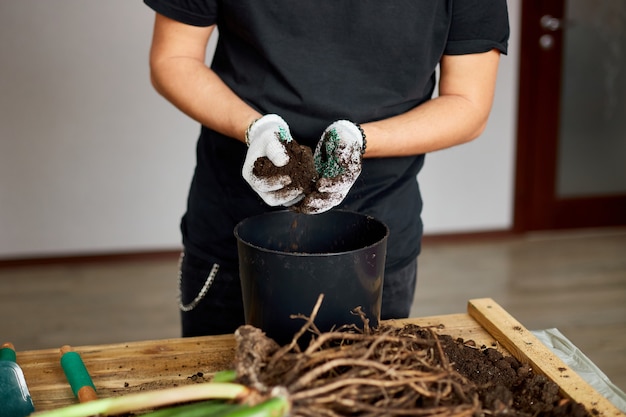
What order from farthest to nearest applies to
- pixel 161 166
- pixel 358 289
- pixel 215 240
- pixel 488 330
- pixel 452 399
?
1. pixel 161 166
2. pixel 215 240
3. pixel 488 330
4. pixel 358 289
5. pixel 452 399

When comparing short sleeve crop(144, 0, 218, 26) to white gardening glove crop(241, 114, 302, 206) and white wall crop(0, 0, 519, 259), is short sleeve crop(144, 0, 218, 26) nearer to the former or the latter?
white gardening glove crop(241, 114, 302, 206)

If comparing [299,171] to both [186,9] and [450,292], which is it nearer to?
[186,9]

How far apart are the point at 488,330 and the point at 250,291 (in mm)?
388

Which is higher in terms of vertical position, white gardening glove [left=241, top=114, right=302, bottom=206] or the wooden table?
white gardening glove [left=241, top=114, right=302, bottom=206]

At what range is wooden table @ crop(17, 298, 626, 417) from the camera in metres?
0.93

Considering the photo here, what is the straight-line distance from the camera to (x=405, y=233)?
1357 mm

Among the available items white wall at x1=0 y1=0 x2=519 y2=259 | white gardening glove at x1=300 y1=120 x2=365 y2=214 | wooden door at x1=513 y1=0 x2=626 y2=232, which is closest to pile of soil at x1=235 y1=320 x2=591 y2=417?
white gardening glove at x1=300 y1=120 x2=365 y2=214

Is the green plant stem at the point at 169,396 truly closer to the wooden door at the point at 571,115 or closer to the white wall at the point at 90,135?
the white wall at the point at 90,135

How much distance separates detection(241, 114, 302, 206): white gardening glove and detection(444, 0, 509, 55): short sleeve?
1.38 feet

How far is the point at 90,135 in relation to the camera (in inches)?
126

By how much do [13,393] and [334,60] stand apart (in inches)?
28.6

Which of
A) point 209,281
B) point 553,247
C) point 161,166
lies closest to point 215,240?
point 209,281

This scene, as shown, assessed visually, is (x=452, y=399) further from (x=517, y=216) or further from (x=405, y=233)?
(x=517, y=216)

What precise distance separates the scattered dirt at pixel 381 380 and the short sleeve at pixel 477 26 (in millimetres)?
593
